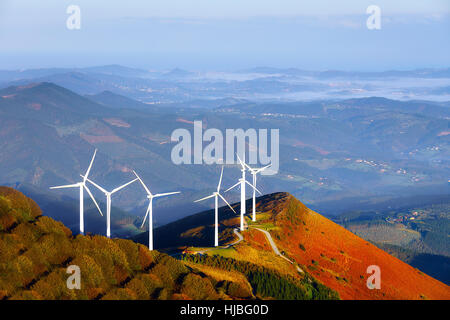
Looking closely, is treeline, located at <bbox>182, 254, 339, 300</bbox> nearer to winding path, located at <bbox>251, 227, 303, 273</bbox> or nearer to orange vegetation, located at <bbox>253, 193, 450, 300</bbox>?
winding path, located at <bbox>251, 227, 303, 273</bbox>

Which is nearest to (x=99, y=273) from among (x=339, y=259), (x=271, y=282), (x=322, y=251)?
(x=271, y=282)

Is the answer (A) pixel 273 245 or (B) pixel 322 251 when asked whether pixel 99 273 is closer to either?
(A) pixel 273 245

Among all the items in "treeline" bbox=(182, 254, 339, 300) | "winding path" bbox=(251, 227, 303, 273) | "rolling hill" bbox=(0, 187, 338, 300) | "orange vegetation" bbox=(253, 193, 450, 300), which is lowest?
"orange vegetation" bbox=(253, 193, 450, 300)

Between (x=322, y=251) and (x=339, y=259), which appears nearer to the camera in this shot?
(x=339, y=259)

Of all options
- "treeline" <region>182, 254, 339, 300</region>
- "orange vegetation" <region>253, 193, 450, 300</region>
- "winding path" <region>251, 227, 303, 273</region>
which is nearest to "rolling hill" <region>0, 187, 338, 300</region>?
"treeline" <region>182, 254, 339, 300</region>
